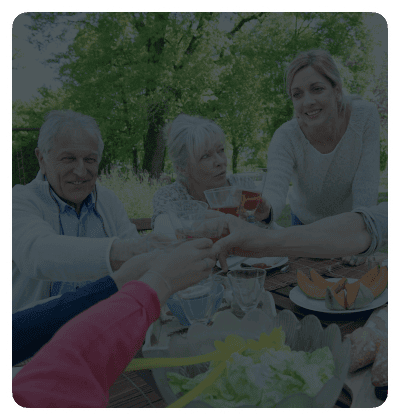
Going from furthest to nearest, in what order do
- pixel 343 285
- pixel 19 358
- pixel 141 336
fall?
pixel 343 285, pixel 19 358, pixel 141 336

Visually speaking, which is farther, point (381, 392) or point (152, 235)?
point (152, 235)

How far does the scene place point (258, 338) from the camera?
0.57 meters

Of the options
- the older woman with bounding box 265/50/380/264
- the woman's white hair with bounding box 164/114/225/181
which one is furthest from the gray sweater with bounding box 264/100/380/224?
the woman's white hair with bounding box 164/114/225/181

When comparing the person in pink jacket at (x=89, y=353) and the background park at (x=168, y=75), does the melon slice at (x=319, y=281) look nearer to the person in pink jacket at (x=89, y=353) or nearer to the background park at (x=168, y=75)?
the background park at (x=168, y=75)

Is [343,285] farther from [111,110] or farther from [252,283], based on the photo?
[111,110]

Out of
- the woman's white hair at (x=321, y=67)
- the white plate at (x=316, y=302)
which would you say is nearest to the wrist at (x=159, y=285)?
the white plate at (x=316, y=302)

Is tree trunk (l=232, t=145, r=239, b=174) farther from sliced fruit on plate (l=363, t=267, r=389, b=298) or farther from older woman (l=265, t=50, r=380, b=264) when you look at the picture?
sliced fruit on plate (l=363, t=267, r=389, b=298)

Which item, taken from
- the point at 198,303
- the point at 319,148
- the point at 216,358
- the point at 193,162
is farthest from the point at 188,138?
the point at 216,358

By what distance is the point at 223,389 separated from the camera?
19.5 inches

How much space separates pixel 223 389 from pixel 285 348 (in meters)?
0.12

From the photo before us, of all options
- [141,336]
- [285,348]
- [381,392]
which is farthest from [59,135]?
[381,392]

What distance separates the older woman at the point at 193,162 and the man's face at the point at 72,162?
22 centimetres

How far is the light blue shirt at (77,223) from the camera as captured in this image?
0.92m

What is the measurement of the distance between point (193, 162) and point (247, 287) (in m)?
0.65
